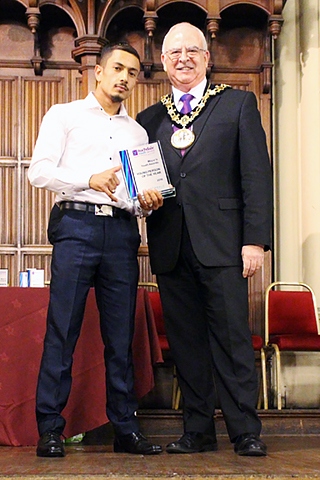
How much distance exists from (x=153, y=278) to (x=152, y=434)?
151 centimetres

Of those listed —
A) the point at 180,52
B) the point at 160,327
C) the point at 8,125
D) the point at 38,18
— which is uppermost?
the point at 38,18

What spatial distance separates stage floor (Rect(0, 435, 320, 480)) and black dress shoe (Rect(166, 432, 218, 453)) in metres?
0.06

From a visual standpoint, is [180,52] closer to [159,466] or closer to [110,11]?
[159,466]

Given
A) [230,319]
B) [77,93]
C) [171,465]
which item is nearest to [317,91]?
[77,93]

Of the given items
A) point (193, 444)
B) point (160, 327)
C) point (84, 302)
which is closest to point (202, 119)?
point (84, 302)

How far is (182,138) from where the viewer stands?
136 inches

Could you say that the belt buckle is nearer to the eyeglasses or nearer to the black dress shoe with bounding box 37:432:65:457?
the eyeglasses

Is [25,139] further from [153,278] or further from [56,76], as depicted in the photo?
[153,278]

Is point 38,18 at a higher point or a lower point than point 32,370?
higher

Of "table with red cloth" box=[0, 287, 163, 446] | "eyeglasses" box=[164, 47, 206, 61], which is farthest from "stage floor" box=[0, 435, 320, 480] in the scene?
"eyeglasses" box=[164, 47, 206, 61]

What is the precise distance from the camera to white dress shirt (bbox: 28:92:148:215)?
332 cm

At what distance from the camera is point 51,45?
19.9 feet

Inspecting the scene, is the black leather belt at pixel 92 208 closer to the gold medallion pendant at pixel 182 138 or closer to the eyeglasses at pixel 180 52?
the gold medallion pendant at pixel 182 138

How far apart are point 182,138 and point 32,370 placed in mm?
1402
